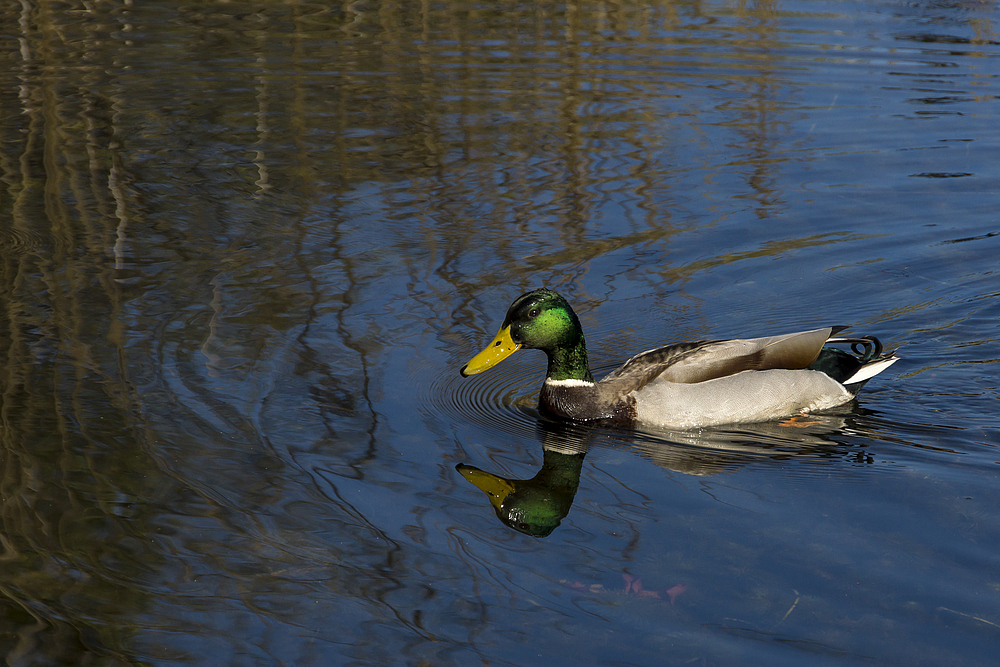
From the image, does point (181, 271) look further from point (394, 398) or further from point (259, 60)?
point (259, 60)

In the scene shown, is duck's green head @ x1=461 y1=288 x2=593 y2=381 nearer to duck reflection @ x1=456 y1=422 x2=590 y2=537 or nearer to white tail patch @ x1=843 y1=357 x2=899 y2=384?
duck reflection @ x1=456 y1=422 x2=590 y2=537

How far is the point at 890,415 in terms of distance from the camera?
6.30 meters

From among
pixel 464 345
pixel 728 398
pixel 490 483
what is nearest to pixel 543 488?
pixel 490 483

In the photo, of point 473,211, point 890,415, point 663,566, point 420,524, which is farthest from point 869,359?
point 473,211

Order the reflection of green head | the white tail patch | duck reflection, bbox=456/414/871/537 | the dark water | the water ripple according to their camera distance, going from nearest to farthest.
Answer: the dark water, the reflection of green head, duck reflection, bbox=456/414/871/537, the water ripple, the white tail patch

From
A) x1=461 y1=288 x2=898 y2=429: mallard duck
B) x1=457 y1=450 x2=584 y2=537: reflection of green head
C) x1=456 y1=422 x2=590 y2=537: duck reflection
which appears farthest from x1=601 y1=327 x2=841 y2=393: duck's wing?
x1=457 y1=450 x2=584 y2=537: reflection of green head

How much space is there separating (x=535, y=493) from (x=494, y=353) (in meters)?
1.17

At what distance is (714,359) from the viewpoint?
621 centimetres

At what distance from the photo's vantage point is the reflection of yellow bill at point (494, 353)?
20.4ft

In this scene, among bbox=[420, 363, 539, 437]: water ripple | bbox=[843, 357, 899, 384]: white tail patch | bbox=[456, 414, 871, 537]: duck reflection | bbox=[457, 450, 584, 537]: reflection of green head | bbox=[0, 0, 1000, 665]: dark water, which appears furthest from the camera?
bbox=[843, 357, 899, 384]: white tail patch

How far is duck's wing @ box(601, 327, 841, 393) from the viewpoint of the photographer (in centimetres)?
620

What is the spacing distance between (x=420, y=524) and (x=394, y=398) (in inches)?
54.4

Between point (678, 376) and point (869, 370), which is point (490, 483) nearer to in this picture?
point (678, 376)

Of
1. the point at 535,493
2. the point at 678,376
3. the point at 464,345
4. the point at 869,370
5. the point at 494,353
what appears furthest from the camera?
the point at 464,345
